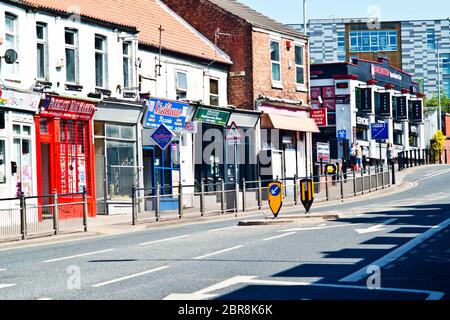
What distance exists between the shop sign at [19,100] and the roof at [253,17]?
16559mm

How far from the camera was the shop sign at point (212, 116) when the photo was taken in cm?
4153

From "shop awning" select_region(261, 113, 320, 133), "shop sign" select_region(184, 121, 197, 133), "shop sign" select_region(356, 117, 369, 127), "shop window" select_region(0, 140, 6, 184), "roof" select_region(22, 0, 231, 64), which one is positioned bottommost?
"shop window" select_region(0, 140, 6, 184)

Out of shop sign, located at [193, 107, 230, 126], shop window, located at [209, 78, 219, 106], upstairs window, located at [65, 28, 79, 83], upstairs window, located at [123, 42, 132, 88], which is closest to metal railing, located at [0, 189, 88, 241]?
upstairs window, located at [65, 28, 79, 83]

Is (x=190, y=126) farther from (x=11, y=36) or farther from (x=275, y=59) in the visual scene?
(x=11, y=36)

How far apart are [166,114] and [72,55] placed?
20.4ft

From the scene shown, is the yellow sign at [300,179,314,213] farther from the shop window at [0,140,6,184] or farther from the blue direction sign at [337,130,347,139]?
the blue direction sign at [337,130,347,139]

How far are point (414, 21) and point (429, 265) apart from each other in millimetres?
140795

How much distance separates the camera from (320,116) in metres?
54.3

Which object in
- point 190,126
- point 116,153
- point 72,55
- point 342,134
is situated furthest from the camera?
point 342,134

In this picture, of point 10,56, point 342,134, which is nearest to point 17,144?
point 10,56

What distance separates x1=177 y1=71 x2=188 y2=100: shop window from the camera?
40.5 m

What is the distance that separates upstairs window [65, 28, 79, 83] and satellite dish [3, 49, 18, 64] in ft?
14.2
